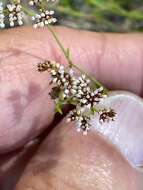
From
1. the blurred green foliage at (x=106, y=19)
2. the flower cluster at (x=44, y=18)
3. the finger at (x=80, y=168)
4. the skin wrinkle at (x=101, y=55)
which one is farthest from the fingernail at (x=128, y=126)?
the blurred green foliage at (x=106, y=19)

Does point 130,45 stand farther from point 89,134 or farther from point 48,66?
point 48,66

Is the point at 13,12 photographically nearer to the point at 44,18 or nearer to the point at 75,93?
the point at 44,18

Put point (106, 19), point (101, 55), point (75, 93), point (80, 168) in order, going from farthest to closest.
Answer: point (106, 19) < point (101, 55) < point (80, 168) < point (75, 93)

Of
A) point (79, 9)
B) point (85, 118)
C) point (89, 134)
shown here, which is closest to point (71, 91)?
point (85, 118)

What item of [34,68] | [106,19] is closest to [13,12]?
[34,68]

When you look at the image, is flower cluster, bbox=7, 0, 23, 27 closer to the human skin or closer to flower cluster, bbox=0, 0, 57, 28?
flower cluster, bbox=0, 0, 57, 28

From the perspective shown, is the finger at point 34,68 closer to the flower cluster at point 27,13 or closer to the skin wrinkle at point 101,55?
the skin wrinkle at point 101,55

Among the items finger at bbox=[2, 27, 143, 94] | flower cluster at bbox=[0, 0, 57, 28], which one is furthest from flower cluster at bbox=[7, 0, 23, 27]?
finger at bbox=[2, 27, 143, 94]
